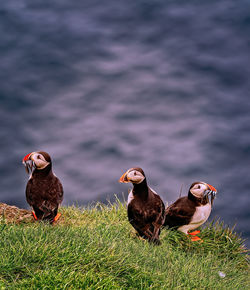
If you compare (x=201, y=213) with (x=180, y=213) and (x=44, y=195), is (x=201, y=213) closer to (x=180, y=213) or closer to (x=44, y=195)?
(x=180, y=213)

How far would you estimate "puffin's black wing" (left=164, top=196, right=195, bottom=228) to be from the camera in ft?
24.3

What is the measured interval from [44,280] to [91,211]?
4.25 meters

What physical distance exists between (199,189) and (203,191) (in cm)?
7

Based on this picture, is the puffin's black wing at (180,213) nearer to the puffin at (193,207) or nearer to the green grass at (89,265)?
the puffin at (193,207)

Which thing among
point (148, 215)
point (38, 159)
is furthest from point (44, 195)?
point (148, 215)

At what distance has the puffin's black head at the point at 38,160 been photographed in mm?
6594

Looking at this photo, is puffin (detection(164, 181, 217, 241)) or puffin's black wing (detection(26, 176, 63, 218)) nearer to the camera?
puffin's black wing (detection(26, 176, 63, 218))

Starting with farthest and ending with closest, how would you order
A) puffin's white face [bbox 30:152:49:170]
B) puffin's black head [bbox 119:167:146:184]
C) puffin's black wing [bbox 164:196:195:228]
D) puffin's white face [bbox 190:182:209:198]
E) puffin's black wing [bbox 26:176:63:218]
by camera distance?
puffin's black wing [bbox 164:196:195:228], puffin's white face [bbox 190:182:209:198], puffin's black wing [bbox 26:176:63:218], puffin's white face [bbox 30:152:49:170], puffin's black head [bbox 119:167:146:184]

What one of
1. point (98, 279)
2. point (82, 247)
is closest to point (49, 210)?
point (82, 247)

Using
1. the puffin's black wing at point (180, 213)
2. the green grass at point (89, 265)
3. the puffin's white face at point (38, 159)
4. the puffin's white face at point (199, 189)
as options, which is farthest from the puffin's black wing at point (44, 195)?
the puffin's white face at point (199, 189)

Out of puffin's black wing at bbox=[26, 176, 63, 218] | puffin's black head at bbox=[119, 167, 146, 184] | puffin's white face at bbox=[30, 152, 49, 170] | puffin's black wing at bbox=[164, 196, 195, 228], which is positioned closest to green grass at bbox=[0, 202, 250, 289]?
puffin's black head at bbox=[119, 167, 146, 184]

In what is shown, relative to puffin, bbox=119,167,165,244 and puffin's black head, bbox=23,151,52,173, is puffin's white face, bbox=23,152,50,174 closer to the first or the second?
puffin's black head, bbox=23,151,52,173

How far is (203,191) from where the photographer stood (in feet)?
23.9

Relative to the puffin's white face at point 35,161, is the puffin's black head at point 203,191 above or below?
below
